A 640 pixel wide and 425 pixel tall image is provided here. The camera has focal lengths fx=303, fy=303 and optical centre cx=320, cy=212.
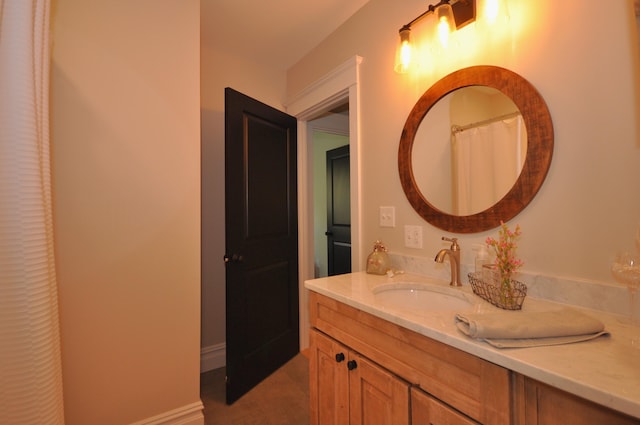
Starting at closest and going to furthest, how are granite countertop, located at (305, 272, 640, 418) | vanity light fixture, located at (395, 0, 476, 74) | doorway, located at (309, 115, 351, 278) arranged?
1. granite countertop, located at (305, 272, 640, 418)
2. vanity light fixture, located at (395, 0, 476, 74)
3. doorway, located at (309, 115, 351, 278)

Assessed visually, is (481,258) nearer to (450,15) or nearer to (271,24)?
(450,15)

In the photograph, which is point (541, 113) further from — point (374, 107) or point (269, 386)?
point (269, 386)

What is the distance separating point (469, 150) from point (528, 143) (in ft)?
0.82

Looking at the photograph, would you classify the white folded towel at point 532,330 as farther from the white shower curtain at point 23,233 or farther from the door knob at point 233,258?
the door knob at point 233,258

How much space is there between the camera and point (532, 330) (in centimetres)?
71

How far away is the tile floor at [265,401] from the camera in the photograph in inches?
67.5

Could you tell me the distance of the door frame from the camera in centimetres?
186

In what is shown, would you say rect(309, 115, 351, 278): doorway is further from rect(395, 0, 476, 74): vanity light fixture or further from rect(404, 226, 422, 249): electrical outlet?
rect(395, 0, 476, 74): vanity light fixture

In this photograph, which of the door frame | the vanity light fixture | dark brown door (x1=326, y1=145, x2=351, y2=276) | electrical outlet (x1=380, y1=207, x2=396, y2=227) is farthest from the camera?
dark brown door (x1=326, y1=145, x2=351, y2=276)

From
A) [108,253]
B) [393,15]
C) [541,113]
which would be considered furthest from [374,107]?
[108,253]

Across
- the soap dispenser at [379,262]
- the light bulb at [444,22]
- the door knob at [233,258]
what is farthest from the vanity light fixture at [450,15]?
the door knob at [233,258]

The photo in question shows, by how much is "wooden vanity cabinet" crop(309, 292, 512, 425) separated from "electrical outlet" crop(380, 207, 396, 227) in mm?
593

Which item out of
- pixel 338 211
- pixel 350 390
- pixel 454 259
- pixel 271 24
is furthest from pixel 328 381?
pixel 338 211

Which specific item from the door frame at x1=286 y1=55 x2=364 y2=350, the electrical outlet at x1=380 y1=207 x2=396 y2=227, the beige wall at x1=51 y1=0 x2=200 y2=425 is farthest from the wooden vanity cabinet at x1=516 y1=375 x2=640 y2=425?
the beige wall at x1=51 y1=0 x2=200 y2=425
